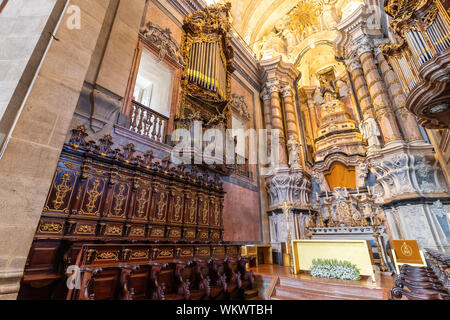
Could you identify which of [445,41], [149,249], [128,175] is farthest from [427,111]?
[128,175]

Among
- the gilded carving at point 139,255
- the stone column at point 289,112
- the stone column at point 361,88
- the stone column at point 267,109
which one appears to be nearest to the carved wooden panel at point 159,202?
the gilded carving at point 139,255

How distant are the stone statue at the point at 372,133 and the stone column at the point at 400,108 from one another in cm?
73

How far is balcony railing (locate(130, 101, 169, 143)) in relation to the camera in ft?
17.8

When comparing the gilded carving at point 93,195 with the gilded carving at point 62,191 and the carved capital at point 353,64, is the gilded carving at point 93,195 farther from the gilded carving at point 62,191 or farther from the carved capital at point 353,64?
the carved capital at point 353,64

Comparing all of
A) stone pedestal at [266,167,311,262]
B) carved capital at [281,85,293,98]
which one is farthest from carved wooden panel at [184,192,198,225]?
carved capital at [281,85,293,98]

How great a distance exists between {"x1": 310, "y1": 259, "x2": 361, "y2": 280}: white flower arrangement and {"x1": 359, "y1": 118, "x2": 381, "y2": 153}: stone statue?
475cm

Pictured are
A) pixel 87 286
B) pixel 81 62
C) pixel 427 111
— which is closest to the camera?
pixel 87 286

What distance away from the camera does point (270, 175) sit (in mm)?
9695

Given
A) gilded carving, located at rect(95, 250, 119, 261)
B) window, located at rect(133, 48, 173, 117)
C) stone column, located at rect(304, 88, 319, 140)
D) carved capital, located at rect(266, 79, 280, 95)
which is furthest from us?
stone column, located at rect(304, 88, 319, 140)

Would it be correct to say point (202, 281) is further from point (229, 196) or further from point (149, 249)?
point (229, 196)

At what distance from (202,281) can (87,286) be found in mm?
1778

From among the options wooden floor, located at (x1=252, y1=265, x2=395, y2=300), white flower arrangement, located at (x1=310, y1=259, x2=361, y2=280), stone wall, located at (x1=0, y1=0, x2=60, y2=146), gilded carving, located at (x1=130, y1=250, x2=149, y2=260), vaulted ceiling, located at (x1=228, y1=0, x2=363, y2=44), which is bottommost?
wooden floor, located at (x1=252, y1=265, x2=395, y2=300)

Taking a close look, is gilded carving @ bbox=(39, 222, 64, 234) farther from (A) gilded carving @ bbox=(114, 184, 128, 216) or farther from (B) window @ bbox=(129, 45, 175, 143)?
(B) window @ bbox=(129, 45, 175, 143)

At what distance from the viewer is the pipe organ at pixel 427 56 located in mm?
3779
